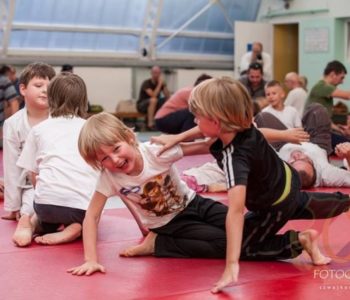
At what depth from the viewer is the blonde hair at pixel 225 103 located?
9.71ft

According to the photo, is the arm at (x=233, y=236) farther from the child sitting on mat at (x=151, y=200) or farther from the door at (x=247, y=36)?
the door at (x=247, y=36)

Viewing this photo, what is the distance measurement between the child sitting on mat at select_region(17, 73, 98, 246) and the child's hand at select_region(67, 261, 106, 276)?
63 cm

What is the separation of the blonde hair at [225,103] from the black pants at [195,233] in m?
0.58

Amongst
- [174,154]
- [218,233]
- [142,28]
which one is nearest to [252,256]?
[218,233]

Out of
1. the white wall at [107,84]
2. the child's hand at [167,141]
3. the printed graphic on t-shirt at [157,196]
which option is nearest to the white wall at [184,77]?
the white wall at [107,84]

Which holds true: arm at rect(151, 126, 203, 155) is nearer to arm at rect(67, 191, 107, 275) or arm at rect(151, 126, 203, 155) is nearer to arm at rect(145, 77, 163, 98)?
arm at rect(67, 191, 107, 275)

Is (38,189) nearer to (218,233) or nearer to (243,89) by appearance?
(218,233)

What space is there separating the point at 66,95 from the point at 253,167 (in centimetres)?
123

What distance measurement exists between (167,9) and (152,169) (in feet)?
37.0

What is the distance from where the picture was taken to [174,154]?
3.33m

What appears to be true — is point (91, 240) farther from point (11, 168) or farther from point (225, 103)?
point (11, 168)

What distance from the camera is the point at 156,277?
3057mm

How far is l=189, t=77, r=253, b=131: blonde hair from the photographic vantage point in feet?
9.71

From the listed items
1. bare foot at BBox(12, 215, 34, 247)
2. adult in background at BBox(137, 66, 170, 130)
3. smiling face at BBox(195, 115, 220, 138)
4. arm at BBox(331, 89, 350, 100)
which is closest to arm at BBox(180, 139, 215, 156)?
smiling face at BBox(195, 115, 220, 138)
